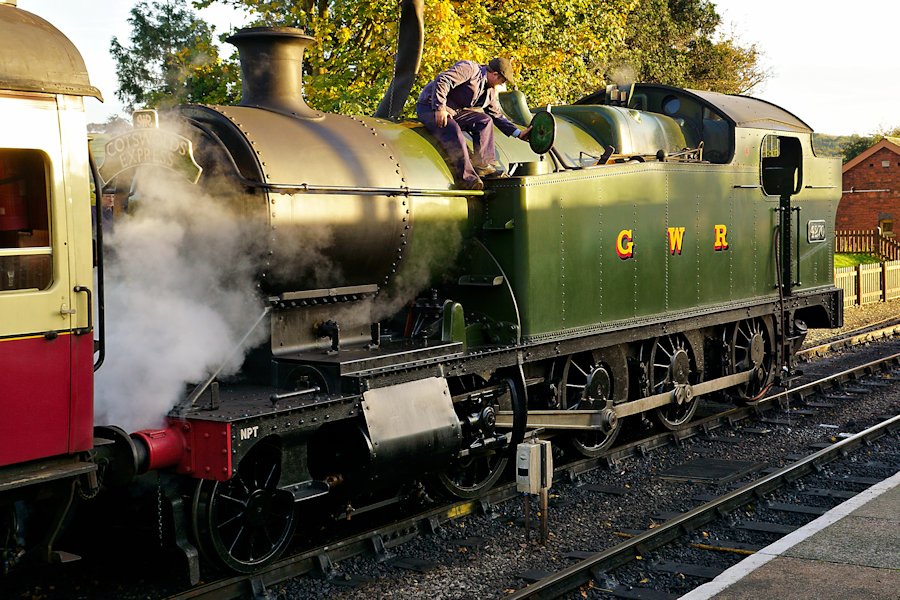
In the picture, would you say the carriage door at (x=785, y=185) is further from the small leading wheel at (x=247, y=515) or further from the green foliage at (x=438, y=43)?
the small leading wheel at (x=247, y=515)

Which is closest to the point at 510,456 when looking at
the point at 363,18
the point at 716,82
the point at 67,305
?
the point at 67,305

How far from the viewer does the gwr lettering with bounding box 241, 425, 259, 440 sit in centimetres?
535

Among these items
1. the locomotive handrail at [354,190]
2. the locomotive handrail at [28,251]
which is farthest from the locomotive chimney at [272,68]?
the locomotive handrail at [28,251]

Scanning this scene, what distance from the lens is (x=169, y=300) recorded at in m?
5.93

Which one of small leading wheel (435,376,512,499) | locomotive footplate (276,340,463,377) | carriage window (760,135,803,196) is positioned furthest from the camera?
carriage window (760,135,803,196)

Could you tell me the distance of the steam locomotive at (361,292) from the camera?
4582 millimetres

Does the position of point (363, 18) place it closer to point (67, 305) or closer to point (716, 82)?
point (67, 305)

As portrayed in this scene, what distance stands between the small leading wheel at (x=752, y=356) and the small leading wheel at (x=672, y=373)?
2.98 feet

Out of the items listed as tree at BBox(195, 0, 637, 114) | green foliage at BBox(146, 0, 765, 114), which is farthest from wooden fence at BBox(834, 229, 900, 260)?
tree at BBox(195, 0, 637, 114)

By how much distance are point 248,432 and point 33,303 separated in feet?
4.56

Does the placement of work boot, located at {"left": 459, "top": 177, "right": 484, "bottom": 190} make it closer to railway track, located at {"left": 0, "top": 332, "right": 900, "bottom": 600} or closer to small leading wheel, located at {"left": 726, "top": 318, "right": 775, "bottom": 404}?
railway track, located at {"left": 0, "top": 332, "right": 900, "bottom": 600}

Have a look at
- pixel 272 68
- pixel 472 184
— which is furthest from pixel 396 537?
pixel 272 68

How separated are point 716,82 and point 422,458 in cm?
3269

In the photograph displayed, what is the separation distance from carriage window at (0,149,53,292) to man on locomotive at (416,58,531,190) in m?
3.43
